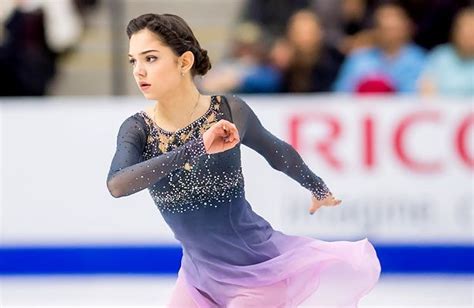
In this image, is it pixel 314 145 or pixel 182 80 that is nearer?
pixel 182 80

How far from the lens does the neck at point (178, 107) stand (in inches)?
86.8

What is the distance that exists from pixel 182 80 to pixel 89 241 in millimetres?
3715

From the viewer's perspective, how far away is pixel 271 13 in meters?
6.05

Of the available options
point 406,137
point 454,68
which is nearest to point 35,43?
point 406,137

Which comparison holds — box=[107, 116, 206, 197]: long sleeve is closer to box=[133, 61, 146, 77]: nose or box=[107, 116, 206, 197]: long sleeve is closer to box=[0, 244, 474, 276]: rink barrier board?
box=[133, 61, 146, 77]: nose

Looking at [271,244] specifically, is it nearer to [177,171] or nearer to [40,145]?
[177,171]

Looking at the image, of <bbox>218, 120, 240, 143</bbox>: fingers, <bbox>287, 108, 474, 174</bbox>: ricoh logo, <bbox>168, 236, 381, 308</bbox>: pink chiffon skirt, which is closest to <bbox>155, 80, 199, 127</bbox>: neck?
<bbox>218, 120, 240, 143</bbox>: fingers

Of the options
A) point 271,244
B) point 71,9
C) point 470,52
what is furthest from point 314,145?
point 271,244

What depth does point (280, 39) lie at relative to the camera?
579 centimetres

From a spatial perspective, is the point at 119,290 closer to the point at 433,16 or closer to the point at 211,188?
the point at 211,188

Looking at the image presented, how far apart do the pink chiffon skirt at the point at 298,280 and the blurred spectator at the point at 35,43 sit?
3.67 meters

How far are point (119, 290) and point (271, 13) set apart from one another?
2172 millimetres

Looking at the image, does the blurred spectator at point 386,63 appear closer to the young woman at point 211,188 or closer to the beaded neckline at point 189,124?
the young woman at point 211,188
